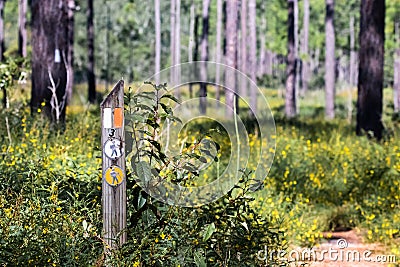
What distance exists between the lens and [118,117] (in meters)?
4.12

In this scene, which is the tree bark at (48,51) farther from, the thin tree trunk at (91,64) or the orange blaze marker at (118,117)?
the thin tree trunk at (91,64)

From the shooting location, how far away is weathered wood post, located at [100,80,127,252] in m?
4.09

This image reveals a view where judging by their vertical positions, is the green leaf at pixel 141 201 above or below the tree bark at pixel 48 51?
below

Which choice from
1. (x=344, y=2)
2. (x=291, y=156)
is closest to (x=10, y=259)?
(x=291, y=156)

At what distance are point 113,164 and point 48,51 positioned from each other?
6.58 meters

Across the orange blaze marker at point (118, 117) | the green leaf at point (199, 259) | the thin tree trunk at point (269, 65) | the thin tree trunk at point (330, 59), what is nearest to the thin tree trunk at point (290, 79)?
the thin tree trunk at point (330, 59)

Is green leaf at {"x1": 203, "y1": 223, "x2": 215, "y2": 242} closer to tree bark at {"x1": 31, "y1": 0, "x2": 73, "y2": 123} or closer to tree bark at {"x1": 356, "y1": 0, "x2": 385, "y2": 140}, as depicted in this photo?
tree bark at {"x1": 31, "y1": 0, "x2": 73, "y2": 123}

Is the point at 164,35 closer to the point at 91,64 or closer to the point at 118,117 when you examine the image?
the point at 91,64

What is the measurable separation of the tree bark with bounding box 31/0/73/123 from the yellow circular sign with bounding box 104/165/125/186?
20.2 ft

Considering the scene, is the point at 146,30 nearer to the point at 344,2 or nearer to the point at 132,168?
the point at 344,2

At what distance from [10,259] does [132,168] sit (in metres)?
0.91

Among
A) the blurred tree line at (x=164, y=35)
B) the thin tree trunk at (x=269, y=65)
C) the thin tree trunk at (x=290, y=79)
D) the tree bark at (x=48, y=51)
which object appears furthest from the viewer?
the thin tree trunk at (x=269, y=65)

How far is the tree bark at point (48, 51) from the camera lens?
33.3 feet

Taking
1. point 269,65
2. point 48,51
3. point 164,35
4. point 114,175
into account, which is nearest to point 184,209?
point 114,175
